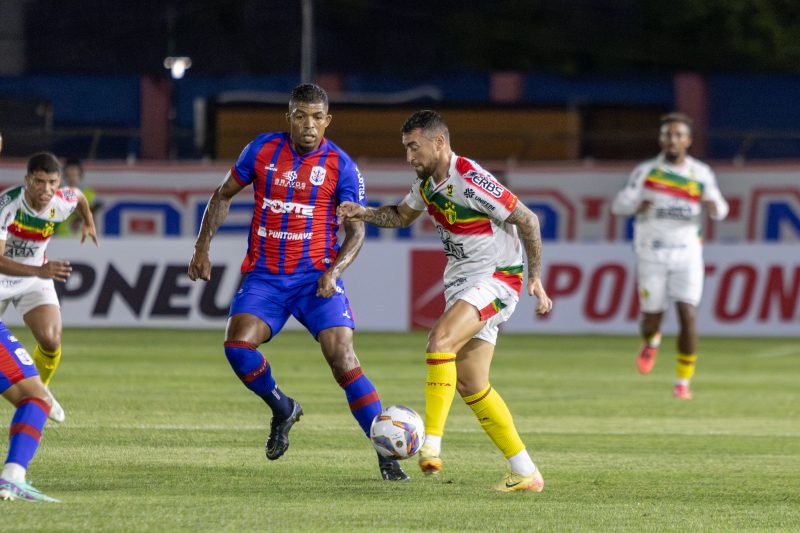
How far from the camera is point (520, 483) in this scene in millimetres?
8016

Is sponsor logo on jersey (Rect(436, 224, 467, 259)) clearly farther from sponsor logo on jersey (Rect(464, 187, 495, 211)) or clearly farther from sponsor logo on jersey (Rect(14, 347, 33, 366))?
sponsor logo on jersey (Rect(14, 347, 33, 366))

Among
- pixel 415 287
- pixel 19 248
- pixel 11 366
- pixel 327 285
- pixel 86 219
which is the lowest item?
pixel 415 287

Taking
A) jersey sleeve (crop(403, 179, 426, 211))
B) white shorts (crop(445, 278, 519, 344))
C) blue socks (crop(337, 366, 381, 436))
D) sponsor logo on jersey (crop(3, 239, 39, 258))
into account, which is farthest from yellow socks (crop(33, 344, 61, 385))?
white shorts (crop(445, 278, 519, 344))

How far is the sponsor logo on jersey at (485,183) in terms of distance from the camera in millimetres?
8070

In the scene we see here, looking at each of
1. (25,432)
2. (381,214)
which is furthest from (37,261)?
(25,432)

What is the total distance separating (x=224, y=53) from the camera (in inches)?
1180

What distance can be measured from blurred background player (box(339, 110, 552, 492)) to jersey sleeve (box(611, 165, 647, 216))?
598cm

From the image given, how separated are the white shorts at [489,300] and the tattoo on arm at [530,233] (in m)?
0.22

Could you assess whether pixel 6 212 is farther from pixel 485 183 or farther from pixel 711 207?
pixel 711 207

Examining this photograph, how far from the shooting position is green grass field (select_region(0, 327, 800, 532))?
7.11 metres

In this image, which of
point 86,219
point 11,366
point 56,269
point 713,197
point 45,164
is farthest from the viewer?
point 713,197

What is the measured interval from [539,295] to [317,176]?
A: 62.6 inches

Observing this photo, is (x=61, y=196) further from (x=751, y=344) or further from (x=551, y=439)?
(x=751, y=344)

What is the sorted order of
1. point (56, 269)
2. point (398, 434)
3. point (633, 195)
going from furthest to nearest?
point (633, 195), point (398, 434), point (56, 269)
